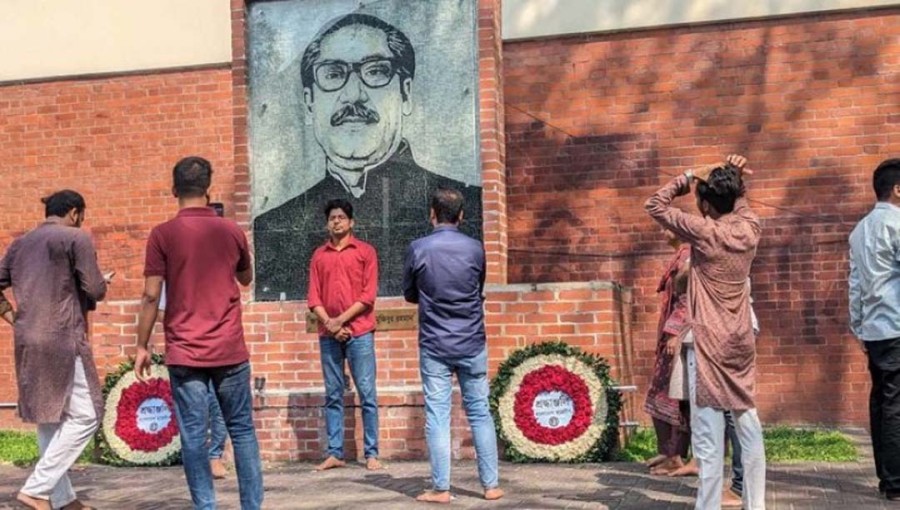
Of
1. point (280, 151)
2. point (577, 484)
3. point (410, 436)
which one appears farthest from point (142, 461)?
point (577, 484)

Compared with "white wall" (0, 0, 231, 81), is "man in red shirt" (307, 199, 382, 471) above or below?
below

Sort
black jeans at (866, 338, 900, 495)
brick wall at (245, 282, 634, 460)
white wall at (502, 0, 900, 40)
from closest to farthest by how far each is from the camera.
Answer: black jeans at (866, 338, 900, 495), brick wall at (245, 282, 634, 460), white wall at (502, 0, 900, 40)

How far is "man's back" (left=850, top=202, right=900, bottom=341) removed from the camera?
7.01 metres

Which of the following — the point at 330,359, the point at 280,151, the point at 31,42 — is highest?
the point at 31,42

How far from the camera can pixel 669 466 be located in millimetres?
8133

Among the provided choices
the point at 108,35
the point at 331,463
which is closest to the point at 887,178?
the point at 331,463

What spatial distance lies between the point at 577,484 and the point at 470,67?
3.64 meters

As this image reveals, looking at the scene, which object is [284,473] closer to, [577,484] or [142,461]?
[142,461]

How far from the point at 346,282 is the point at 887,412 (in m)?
3.83

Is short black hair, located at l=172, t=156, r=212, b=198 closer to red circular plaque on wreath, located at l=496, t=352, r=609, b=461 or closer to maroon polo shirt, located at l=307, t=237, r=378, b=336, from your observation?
maroon polo shirt, located at l=307, t=237, r=378, b=336

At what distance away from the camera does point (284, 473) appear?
8812 mm

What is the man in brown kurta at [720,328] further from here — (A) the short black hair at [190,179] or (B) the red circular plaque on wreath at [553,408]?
(B) the red circular plaque on wreath at [553,408]

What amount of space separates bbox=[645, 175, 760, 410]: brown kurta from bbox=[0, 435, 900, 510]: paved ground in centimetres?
107

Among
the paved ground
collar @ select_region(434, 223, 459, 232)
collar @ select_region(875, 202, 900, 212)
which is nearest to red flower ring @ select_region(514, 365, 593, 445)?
the paved ground
